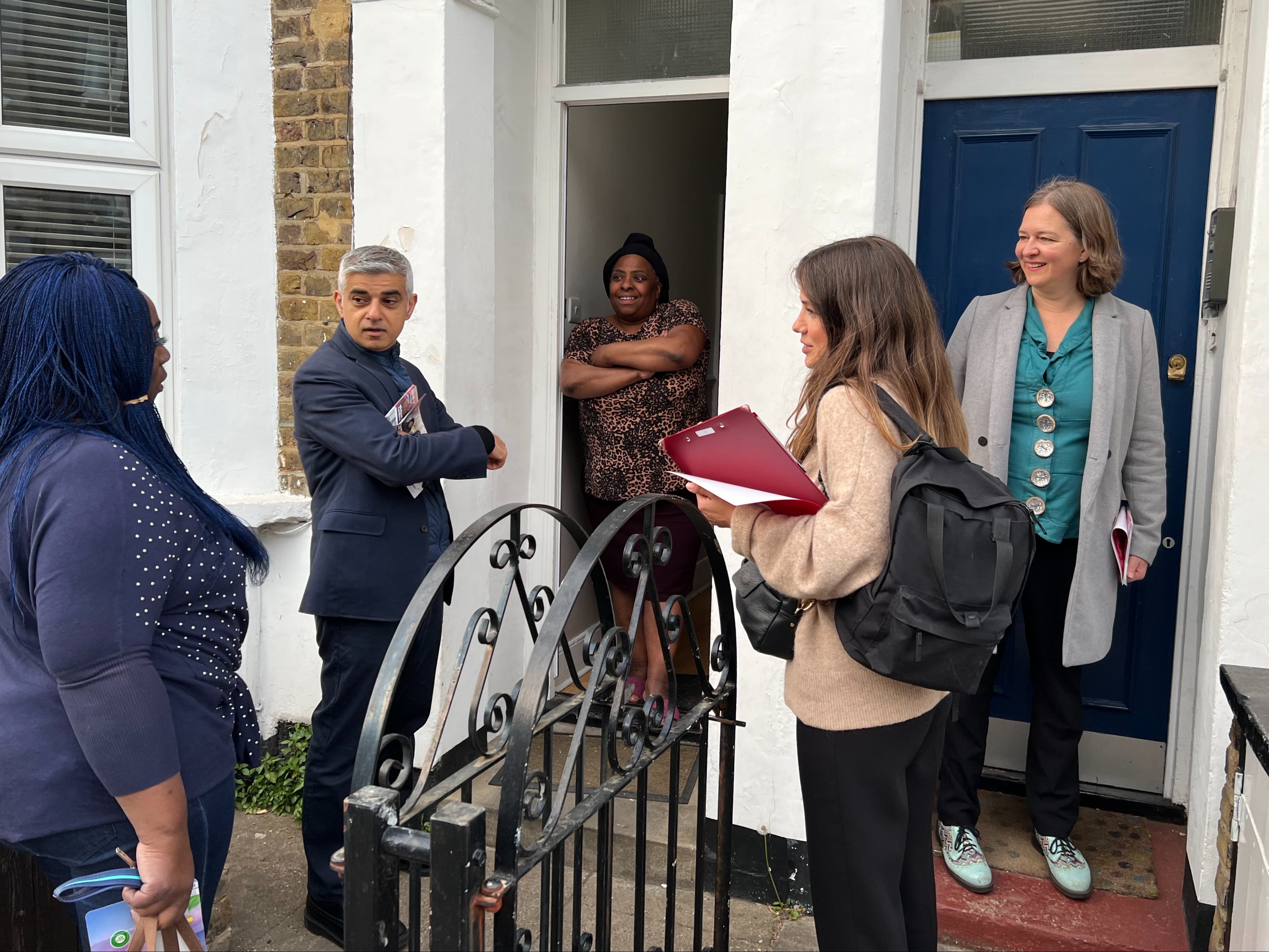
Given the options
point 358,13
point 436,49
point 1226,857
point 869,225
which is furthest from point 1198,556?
point 358,13

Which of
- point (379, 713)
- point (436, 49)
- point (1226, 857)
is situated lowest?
point (1226, 857)

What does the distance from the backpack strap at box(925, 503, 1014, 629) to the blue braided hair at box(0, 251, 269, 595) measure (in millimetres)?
1404

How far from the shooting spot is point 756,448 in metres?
1.95

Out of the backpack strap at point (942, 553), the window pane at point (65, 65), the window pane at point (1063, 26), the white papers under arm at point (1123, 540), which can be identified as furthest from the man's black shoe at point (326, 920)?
the window pane at point (1063, 26)

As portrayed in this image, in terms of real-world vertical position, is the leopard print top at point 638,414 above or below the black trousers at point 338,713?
above

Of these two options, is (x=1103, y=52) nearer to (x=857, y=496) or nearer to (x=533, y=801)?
(x=857, y=496)

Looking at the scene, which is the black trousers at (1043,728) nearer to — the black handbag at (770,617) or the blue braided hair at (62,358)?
the black handbag at (770,617)

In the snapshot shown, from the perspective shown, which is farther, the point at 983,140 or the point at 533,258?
the point at 533,258

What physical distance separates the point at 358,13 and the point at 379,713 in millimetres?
3076

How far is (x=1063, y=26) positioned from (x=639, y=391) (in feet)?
6.73

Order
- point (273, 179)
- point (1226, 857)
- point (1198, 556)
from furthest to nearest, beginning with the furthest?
point (273, 179), point (1198, 556), point (1226, 857)

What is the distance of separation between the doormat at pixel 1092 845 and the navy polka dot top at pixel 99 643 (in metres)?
2.62

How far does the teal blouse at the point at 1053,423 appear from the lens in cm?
317

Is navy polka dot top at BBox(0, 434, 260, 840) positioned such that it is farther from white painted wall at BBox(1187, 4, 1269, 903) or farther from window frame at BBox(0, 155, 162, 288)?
white painted wall at BBox(1187, 4, 1269, 903)
